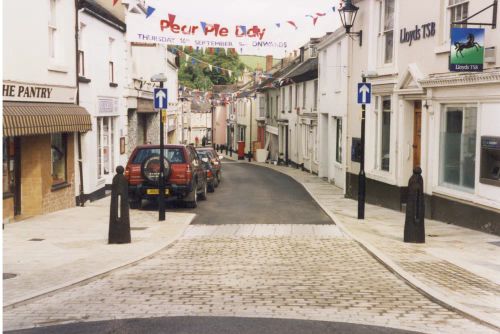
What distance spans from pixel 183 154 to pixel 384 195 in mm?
6352

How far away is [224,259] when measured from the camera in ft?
35.7

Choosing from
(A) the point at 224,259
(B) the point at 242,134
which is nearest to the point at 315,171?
(A) the point at 224,259

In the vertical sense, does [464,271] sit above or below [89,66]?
below

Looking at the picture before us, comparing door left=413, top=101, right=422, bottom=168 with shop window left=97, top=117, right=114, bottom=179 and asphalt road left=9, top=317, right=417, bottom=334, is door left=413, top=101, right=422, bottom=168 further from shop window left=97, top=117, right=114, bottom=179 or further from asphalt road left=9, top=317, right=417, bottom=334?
asphalt road left=9, top=317, right=417, bottom=334

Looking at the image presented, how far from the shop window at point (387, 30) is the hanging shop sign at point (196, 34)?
305 cm

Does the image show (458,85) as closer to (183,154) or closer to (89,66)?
(183,154)

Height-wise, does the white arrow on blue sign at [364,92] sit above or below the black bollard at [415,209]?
above

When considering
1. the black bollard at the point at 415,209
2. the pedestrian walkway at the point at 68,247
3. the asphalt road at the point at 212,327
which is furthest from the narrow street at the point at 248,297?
the black bollard at the point at 415,209

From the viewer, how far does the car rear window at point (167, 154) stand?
17.9 m

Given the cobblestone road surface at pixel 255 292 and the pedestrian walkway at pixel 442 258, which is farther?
the pedestrian walkway at pixel 442 258

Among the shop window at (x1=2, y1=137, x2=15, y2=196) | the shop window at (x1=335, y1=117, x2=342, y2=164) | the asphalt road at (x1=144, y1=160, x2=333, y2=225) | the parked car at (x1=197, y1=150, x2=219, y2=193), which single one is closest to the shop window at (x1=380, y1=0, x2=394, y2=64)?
the asphalt road at (x1=144, y1=160, x2=333, y2=225)

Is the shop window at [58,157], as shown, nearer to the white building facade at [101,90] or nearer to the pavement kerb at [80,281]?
the white building facade at [101,90]

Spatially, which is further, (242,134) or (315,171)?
(242,134)

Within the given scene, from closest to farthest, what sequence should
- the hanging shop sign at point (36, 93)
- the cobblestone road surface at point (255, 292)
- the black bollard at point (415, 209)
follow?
1. the cobblestone road surface at point (255, 292)
2. the black bollard at point (415, 209)
3. the hanging shop sign at point (36, 93)
